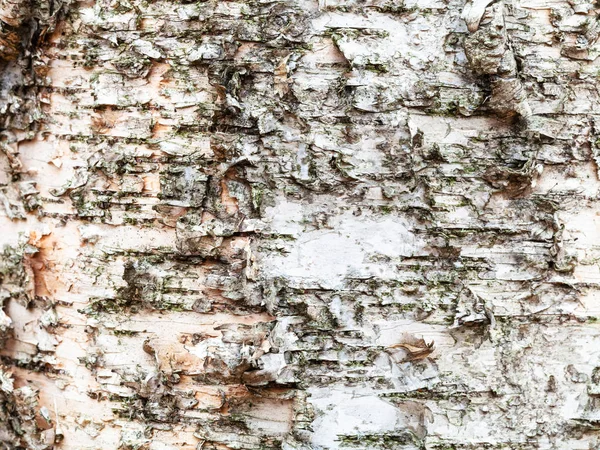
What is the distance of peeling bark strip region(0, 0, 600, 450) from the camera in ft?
4.28

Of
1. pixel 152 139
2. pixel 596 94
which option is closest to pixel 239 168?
pixel 152 139

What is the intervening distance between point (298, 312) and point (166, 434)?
399 millimetres

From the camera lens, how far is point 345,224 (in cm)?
131

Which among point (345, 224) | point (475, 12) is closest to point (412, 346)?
point (345, 224)

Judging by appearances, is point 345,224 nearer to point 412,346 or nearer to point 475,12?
point 412,346

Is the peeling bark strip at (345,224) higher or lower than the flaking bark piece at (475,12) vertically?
lower

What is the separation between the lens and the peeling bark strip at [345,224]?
4.28 feet

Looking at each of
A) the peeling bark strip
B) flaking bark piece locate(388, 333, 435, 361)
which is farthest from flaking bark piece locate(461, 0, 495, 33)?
flaking bark piece locate(388, 333, 435, 361)

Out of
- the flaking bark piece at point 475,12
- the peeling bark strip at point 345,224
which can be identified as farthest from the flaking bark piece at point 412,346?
the flaking bark piece at point 475,12

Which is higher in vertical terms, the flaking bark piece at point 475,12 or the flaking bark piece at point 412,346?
the flaking bark piece at point 475,12

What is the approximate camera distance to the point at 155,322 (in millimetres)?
1374

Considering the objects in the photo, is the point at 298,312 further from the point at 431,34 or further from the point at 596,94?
the point at 596,94

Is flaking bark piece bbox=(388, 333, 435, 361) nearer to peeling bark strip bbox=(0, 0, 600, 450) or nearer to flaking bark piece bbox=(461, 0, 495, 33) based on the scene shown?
peeling bark strip bbox=(0, 0, 600, 450)

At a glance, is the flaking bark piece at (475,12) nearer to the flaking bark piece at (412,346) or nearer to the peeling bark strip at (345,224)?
the peeling bark strip at (345,224)
